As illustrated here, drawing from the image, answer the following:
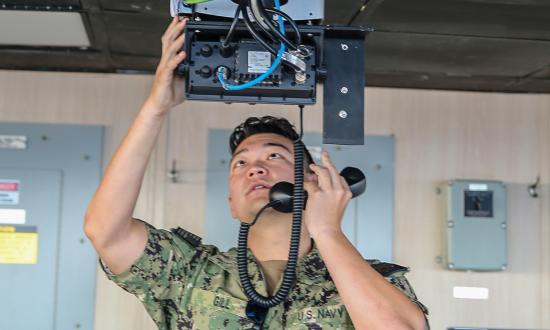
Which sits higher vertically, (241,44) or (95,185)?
(241,44)

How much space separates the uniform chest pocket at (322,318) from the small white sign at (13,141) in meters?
1.49

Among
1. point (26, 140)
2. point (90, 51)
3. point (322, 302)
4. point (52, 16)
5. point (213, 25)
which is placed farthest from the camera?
point (26, 140)

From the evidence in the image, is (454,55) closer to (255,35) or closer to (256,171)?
(256,171)

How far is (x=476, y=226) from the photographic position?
2.77 metres

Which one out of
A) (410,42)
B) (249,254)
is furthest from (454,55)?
(249,254)

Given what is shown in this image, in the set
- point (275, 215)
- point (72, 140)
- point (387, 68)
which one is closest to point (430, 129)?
point (387, 68)

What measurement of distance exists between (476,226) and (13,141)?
1.92 meters

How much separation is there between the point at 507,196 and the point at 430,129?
44cm

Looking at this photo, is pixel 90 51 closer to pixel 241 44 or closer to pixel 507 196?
pixel 241 44

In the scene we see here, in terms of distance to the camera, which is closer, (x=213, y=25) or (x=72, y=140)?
(x=213, y=25)

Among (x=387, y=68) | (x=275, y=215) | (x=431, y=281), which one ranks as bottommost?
(x=431, y=281)

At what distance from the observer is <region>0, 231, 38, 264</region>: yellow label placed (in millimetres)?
2615

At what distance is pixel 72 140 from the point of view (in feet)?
8.80

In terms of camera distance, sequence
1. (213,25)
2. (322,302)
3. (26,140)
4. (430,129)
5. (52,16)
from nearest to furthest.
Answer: (213,25)
(322,302)
(52,16)
(26,140)
(430,129)
